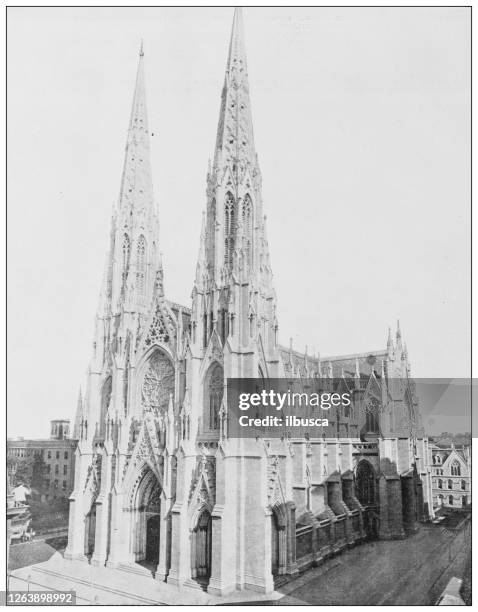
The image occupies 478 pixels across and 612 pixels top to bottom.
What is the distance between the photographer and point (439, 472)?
121 feet

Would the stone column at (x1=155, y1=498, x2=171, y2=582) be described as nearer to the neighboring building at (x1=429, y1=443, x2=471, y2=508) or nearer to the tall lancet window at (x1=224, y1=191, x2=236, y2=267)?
the tall lancet window at (x1=224, y1=191, x2=236, y2=267)

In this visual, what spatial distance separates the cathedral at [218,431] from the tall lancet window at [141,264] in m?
0.08

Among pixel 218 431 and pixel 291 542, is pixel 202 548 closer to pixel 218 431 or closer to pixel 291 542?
pixel 291 542

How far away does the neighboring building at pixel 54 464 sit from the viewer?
35312 mm

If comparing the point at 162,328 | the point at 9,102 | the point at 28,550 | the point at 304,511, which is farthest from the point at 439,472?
the point at 9,102

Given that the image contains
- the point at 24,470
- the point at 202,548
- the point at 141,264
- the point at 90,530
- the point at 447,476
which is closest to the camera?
the point at 202,548

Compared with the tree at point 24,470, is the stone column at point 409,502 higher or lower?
lower

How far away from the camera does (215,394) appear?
2938cm

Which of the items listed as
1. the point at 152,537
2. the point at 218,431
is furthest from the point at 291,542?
the point at 152,537

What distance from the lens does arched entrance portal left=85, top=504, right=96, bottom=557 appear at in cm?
3275

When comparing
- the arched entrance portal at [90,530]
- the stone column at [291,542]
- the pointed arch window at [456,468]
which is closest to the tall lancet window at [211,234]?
the stone column at [291,542]

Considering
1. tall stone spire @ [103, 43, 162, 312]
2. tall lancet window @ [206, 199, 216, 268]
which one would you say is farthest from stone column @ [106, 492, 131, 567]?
tall lancet window @ [206, 199, 216, 268]

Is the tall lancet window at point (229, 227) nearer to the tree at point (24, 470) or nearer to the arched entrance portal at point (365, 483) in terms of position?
the tree at point (24, 470)

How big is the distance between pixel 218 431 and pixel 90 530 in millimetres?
11570
